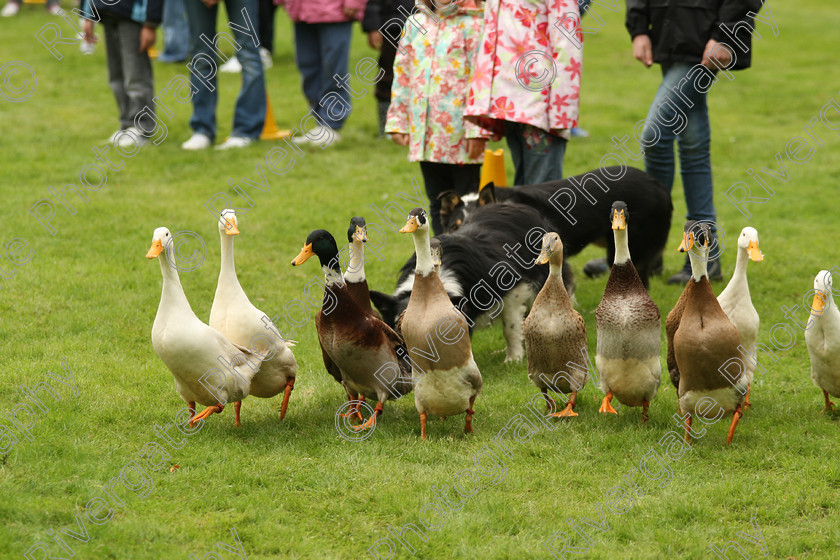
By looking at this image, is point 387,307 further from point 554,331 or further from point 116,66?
point 116,66

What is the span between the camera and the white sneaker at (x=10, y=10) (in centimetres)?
1552

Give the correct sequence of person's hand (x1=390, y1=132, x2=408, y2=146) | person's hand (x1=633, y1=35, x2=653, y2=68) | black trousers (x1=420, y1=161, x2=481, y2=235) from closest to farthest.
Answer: person's hand (x1=633, y1=35, x2=653, y2=68)
black trousers (x1=420, y1=161, x2=481, y2=235)
person's hand (x1=390, y1=132, x2=408, y2=146)

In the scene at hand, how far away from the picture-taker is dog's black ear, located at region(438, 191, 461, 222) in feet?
18.9

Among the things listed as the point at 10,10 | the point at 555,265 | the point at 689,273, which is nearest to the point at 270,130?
the point at 689,273

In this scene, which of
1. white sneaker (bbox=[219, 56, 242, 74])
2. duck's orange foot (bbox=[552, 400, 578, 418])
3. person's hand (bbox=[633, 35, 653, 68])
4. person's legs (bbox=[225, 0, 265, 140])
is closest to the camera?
duck's orange foot (bbox=[552, 400, 578, 418])

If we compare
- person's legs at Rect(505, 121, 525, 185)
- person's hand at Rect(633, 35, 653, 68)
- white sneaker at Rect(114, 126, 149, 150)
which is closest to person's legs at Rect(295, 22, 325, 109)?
white sneaker at Rect(114, 126, 149, 150)

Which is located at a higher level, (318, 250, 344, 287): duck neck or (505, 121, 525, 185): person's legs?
(318, 250, 344, 287): duck neck

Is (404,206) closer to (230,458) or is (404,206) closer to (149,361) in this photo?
(149,361)

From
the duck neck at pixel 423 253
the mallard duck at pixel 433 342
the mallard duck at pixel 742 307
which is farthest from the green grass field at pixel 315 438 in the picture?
the duck neck at pixel 423 253

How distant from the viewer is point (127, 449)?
13.1 feet

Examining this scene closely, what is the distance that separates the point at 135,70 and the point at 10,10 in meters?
8.19

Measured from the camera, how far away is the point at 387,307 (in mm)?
4797

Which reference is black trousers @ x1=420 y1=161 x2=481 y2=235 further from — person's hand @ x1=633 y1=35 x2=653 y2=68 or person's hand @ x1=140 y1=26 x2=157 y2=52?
person's hand @ x1=140 y1=26 x2=157 y2=52

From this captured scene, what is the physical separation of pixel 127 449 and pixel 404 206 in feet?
14.4
